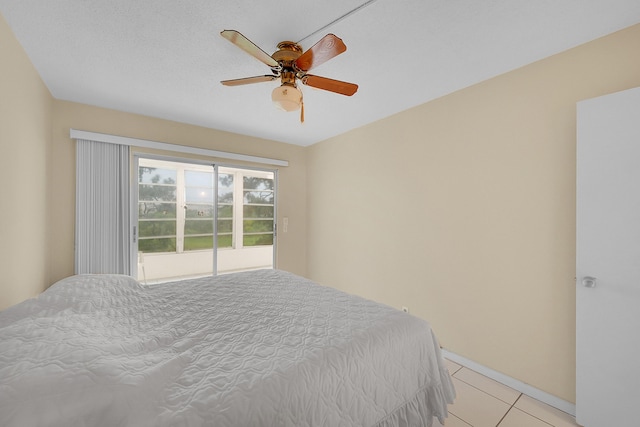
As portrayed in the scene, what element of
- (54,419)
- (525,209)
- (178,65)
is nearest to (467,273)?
(525,209)

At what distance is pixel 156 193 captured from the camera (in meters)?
3.49

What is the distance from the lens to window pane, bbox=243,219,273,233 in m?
4.35

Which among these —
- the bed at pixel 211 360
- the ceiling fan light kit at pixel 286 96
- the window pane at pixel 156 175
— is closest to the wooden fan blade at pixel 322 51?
the ceiling fan light kit at pixel 286 96

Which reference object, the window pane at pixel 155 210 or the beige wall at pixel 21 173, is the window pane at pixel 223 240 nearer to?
the window pane at pixel 155 210

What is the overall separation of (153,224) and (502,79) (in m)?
4.27

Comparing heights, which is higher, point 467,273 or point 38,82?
point 38,82

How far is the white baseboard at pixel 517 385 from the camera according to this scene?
1849 millimetres

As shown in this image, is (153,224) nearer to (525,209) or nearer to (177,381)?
(177,381)

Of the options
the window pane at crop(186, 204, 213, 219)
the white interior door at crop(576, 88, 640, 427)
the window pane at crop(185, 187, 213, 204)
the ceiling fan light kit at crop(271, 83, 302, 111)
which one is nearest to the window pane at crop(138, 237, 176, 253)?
the window pane at crop(186, 204, 213, 219)

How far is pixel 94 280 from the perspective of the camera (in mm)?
1919

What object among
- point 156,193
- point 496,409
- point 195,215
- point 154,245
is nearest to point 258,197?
point 195,215

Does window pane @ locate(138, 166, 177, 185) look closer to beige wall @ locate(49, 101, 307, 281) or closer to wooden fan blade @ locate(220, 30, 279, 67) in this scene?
beige wall @ locate(49, 101, 307, 281)

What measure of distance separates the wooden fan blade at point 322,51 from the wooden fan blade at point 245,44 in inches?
7.5

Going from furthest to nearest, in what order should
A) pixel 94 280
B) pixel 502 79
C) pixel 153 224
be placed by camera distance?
pixel 153 224, pixel 502 79, pixel 94 280
